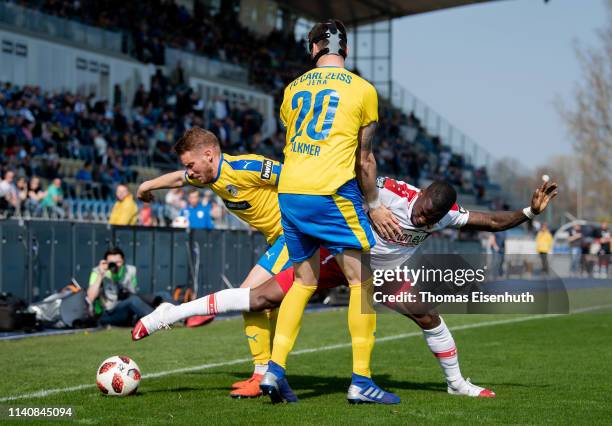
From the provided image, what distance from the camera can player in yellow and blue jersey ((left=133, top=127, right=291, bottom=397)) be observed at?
7516 mm

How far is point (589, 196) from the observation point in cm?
7294

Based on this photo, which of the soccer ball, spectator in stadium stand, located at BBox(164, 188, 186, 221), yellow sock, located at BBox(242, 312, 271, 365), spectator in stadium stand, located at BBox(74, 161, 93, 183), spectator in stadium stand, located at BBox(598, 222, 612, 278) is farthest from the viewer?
spectator in stadium stand, located at BBox(598, 222, 612, 278)

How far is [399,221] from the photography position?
7082 millimetres

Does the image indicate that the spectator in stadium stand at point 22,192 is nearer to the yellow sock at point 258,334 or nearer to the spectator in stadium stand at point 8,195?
the spectator in stadium stand at point 8,195

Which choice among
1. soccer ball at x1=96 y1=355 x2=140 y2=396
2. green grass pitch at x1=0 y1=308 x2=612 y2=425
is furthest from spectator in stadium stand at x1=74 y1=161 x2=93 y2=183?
soccer ball at x1=96 y1=355 x2=140 y2=396

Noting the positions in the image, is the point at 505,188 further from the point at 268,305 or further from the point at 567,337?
the point at 268,305

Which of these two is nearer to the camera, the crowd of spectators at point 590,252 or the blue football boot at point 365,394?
the blue football boot at point 365,394

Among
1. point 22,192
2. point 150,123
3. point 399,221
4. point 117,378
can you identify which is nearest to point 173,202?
point 22,192

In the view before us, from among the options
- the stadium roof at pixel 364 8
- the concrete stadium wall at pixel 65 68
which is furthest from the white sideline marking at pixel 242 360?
the stadium roof at pixel 364 8

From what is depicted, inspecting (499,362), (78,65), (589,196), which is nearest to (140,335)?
(499,362)

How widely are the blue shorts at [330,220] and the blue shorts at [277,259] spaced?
0.86 meters

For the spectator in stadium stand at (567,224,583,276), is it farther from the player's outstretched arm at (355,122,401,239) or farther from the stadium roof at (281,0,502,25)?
the player's outstretched arm at (355,122,401,239)

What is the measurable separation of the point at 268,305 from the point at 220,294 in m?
0.36

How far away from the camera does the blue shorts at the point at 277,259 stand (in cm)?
763
